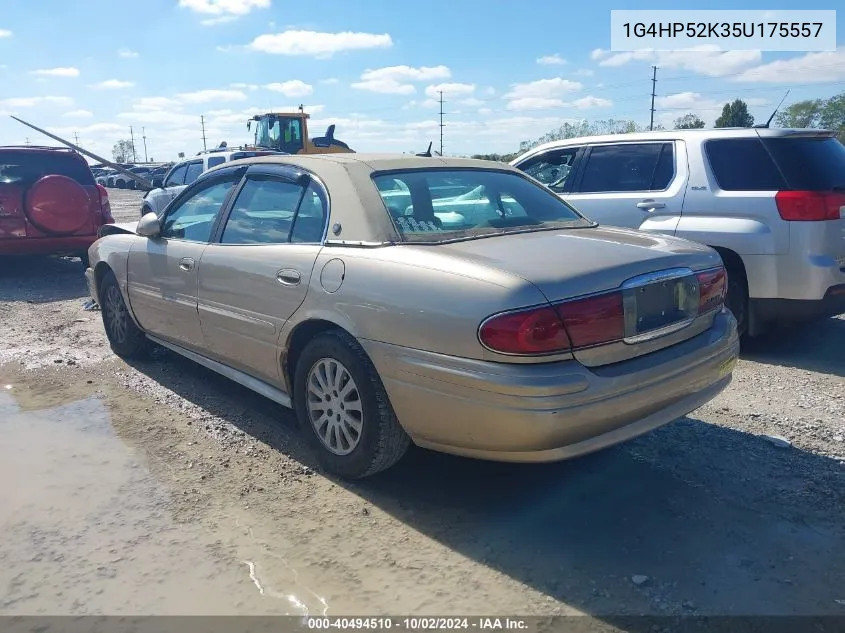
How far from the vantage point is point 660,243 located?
Result: 11.6 ft

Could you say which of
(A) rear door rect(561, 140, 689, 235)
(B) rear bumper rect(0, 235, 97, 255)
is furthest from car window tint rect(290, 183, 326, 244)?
(B) rear bumper rect(0, 235, 97, 255)

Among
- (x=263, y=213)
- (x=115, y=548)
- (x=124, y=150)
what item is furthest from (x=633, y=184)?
(x=124, y=150)

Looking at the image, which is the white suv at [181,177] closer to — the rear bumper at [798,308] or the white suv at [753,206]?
the white suv at [753,206]

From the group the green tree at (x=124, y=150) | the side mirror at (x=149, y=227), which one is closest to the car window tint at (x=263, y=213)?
the side mirror at (x=149, y=227)

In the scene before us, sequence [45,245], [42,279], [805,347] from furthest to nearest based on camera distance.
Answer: [42,279] < [45,245] < [805,347]

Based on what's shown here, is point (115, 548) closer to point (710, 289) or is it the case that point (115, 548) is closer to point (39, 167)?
point (710, 289)

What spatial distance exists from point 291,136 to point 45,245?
15.1 metres

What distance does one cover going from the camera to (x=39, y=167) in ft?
31.4

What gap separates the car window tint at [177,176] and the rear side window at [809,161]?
11.5 m

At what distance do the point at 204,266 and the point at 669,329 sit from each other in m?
2.70

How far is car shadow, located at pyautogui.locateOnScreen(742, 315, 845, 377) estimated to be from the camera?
17.6 ft

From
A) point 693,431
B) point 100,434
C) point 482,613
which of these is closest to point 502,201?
point 693,431

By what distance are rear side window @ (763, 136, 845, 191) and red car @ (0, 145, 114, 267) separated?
808cm

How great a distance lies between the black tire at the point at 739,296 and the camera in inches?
217
